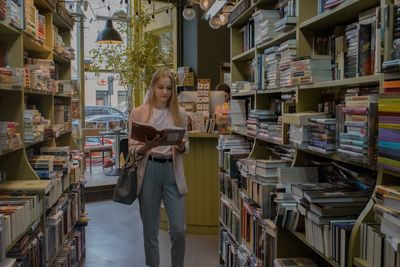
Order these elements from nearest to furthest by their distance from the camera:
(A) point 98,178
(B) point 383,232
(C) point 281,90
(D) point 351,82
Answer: (B) point 383,232
(D) point 351,82
(C) point 281,90
(A) point 98,178

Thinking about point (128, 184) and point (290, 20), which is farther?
point (128, 184)

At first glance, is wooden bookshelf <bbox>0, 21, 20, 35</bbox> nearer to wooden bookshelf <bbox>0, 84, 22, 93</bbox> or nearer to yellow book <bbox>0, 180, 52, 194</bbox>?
wooden bookshelf <bbox>0, 84, 22, 93</bbox>

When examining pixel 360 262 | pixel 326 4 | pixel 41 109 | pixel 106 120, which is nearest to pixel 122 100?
pixel 106 120

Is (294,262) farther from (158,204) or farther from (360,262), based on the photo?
(158,204)

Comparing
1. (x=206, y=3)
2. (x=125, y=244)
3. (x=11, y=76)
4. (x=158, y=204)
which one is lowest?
(x=125, y=244)

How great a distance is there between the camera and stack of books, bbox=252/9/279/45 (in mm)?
2881

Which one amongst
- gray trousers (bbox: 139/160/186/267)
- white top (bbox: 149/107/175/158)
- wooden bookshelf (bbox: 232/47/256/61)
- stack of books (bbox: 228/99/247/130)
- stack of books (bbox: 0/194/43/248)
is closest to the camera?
stack of books (bbox: 0/194/43/248)

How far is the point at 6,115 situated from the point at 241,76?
2.05m

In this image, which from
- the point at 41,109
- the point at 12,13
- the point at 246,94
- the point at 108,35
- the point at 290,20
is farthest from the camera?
the point at 108,35

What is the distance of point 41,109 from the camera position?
3654mm

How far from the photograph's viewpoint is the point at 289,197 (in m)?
2.33

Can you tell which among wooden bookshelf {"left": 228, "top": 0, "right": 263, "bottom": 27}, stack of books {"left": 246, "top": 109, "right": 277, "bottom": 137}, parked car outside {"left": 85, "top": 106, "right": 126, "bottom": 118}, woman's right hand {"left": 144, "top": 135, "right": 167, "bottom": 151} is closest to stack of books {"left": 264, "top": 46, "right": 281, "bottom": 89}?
stack of books {"left": 246, "top": 109, "right": 277, "bottom": 137}

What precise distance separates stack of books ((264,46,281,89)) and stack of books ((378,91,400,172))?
4.11 feet

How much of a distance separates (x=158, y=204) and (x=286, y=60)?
4.57 ft
